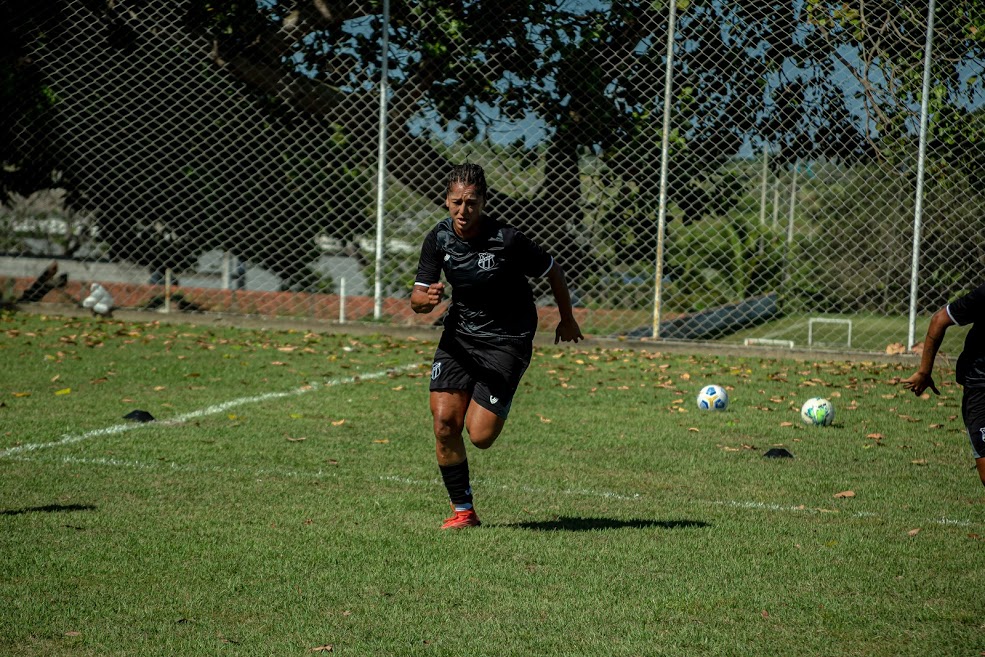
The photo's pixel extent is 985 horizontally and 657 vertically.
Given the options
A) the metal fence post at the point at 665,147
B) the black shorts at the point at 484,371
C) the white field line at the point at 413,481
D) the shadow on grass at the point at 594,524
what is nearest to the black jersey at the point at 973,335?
the white field line at the point at 413,481

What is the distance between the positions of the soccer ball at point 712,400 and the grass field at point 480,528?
0.12m

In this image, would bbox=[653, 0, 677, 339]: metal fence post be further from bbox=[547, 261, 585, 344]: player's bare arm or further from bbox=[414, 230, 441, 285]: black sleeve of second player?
bbox=[414, 230, 441, 285]: black sleeve of second player

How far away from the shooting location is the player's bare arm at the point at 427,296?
534 centimetres

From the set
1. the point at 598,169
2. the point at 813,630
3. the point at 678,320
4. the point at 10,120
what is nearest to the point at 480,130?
the point at 598,169

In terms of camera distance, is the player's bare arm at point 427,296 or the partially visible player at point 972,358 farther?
the player's bare arm at point 427,296

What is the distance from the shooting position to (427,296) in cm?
544

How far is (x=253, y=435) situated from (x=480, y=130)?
7.27m

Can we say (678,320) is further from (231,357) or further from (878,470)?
(878,470)

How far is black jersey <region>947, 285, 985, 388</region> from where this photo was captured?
17.0 feet

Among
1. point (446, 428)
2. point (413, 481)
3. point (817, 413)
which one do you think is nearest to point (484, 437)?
point (446, 428)

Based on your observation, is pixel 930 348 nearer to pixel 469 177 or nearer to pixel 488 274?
pixel 488 274

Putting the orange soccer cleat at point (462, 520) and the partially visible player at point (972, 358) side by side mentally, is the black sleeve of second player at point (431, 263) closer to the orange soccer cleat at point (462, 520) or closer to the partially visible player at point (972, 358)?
the orange soccer cleat at point (462, 520)

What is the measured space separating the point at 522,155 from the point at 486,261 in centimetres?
840

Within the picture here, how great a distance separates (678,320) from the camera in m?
13.6
